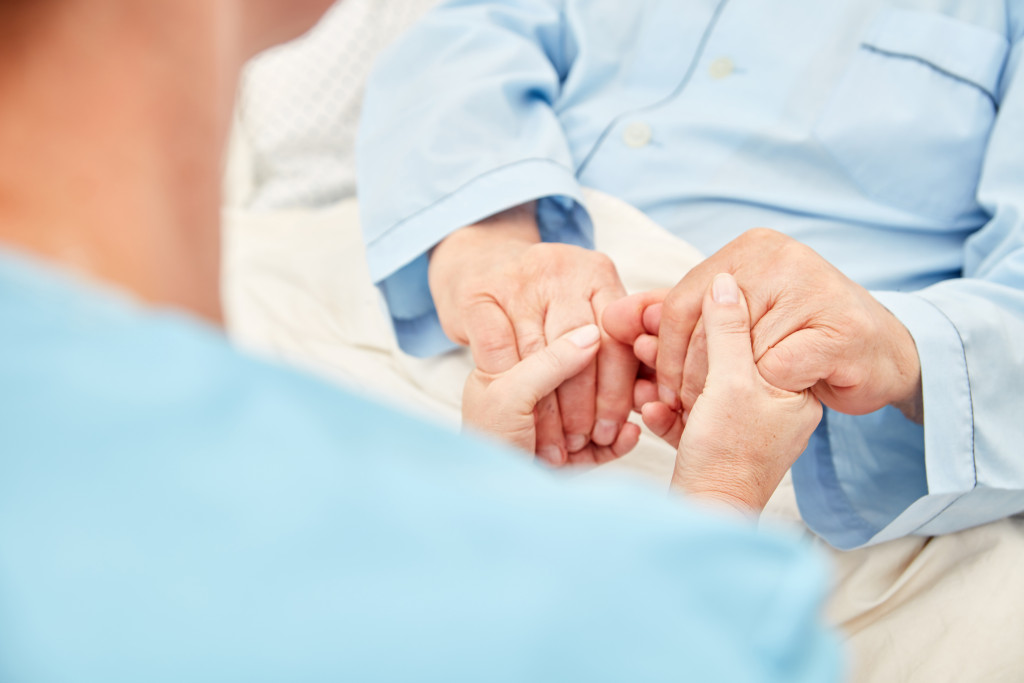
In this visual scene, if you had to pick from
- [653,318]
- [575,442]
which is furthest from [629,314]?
[575,442]

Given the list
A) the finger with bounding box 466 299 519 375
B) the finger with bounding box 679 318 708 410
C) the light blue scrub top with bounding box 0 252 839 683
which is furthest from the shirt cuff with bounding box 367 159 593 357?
the light blue scrub top with bounding box 0 252 839 683

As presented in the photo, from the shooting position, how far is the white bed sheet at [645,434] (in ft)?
1.71

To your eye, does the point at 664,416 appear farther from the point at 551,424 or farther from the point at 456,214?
the point at 456,214

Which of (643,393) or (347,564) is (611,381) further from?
(347,564)

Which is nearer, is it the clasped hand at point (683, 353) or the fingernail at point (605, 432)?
the clasped hand at point (683, 353)

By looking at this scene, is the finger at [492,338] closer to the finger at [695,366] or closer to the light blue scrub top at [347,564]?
the finger at [695,366]

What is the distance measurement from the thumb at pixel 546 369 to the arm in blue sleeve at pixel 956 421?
0.23 meters

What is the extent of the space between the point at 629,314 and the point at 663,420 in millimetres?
94

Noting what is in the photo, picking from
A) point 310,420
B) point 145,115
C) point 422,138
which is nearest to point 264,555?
point 310,420

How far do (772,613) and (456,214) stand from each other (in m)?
0.56

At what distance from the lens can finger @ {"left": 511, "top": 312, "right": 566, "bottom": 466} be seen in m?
0.59

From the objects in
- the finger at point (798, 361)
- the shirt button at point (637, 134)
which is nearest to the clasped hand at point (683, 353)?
the finger at point (798, 361)

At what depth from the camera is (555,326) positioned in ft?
1.95

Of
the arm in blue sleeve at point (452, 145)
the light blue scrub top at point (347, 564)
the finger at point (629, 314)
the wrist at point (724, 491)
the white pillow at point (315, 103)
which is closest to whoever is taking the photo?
the light blue scrub top at point (347, 564)
